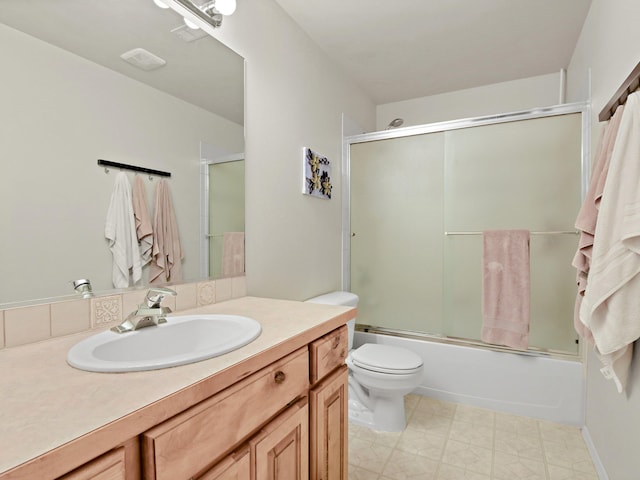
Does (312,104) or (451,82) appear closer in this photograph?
(312,104)

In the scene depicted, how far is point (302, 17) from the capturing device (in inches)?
78.5

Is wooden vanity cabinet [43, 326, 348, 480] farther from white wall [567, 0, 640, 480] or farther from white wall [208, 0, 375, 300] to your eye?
white wall [567, 0, 640, 480]

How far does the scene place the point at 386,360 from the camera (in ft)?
6.40

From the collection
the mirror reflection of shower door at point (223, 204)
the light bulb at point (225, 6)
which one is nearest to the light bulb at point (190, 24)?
the light bulb at point (225, 6)

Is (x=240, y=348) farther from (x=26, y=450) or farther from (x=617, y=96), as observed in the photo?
(x=617, y=96)

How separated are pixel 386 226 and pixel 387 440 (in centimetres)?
145

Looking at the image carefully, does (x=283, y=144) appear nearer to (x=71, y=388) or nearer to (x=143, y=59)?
(x=143, y=59)

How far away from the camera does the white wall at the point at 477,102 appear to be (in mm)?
2775

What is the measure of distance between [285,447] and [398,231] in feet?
6.37

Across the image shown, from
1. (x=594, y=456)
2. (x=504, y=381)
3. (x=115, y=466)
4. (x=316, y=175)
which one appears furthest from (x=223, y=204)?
(x=594, y=456)

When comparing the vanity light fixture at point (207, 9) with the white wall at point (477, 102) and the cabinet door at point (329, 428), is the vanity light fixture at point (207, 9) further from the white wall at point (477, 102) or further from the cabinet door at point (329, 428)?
the white wall at point (477, 102)

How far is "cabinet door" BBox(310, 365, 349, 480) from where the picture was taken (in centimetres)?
107

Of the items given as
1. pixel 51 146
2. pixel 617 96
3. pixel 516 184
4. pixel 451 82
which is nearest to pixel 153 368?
pixel 51 146

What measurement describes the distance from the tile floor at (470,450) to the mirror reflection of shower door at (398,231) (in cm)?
66
